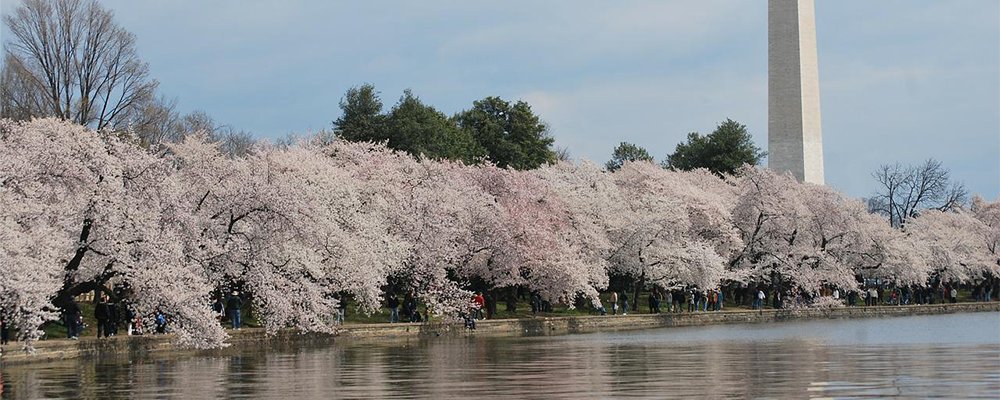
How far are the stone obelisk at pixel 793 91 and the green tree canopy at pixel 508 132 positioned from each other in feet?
57.8

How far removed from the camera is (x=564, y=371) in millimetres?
26703

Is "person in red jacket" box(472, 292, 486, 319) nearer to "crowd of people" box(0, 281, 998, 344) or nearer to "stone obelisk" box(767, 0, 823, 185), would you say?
"crowd of people" box(0, 281, 998, 344)

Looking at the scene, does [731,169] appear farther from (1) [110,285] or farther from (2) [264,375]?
(2) [264,375]

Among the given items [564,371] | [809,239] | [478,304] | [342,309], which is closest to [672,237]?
[809,239]

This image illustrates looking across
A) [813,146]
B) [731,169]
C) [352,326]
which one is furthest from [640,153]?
[352,326]

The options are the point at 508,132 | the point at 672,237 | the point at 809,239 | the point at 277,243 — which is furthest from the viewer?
the point at 508,132

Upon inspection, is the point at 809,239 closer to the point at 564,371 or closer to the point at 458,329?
the point at 458,329

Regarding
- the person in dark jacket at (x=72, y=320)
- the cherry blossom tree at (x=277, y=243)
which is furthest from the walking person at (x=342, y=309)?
the person in dark jacket at (x=72, y=320)

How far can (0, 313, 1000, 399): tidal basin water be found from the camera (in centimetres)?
2166

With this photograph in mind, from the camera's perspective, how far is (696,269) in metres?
64.8

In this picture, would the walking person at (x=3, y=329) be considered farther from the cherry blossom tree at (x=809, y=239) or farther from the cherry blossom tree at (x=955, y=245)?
the cherry blossom tree at (x=955, y=245)

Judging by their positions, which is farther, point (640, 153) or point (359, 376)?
point (640, 153)

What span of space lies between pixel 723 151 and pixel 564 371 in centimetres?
7863

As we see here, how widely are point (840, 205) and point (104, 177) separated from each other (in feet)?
155
